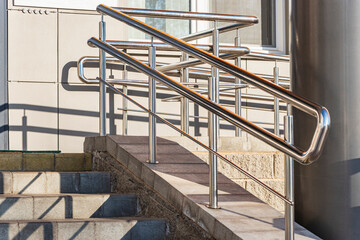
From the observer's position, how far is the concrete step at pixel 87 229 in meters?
3.15

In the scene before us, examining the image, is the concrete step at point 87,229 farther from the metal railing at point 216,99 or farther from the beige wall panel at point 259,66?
the beige wall panel at point 259,66

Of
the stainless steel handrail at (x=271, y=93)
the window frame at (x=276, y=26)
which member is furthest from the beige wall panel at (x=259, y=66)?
the stainless steel handrail at (x=271, y=93)

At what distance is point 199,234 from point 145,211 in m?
0.63

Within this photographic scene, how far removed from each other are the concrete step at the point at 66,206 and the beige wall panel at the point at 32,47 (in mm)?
2711

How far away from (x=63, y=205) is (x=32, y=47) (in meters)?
2.91

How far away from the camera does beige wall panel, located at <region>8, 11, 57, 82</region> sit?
20.1 ft

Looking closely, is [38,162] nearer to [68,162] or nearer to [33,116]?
[68,162]

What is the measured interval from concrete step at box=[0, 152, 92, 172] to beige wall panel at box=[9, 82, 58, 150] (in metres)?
1.64

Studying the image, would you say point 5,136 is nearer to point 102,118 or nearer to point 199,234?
point 102,118

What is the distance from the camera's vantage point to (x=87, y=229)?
326cm

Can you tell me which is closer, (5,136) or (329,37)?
(329,37)

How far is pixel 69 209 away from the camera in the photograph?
3633 millimetres

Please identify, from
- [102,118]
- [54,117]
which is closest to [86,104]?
[54,117]

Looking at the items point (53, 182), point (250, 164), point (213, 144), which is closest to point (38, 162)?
point (53, 182)
